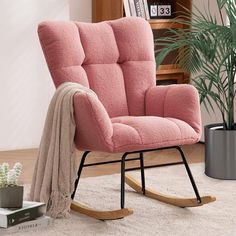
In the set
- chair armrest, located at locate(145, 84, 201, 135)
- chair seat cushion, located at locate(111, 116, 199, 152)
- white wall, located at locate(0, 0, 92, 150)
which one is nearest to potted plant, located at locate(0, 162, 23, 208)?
chair seat cushion, located at locate(111, 116, 199, 152)

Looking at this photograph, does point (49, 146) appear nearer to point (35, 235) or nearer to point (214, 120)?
point (35, 235)

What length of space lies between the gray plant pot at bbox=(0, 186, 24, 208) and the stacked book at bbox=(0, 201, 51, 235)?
0.03m

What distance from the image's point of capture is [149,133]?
3.24 metres

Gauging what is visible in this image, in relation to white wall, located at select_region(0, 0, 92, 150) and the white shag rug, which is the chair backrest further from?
white wall, located at select_region(0, 0, 92, 150)

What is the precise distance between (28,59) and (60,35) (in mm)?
1721

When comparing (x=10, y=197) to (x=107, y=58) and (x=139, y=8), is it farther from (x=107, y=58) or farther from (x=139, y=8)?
(x=139, y=8)

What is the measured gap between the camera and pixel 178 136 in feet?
10.9

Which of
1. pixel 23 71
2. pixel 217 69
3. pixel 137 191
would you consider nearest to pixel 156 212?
pixel 137 191

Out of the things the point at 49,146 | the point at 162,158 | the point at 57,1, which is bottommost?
the point at 162,158

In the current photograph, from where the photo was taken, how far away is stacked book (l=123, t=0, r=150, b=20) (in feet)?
16.7

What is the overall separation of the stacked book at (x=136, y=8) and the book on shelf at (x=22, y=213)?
7.40ft

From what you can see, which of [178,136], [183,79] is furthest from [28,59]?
[178,136]

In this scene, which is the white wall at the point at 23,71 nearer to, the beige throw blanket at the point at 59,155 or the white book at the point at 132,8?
the white book at the point at 132,8

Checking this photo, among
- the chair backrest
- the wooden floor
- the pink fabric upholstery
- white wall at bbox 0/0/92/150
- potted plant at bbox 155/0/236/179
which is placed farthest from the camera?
white wall at bbox 0/0/92/150
